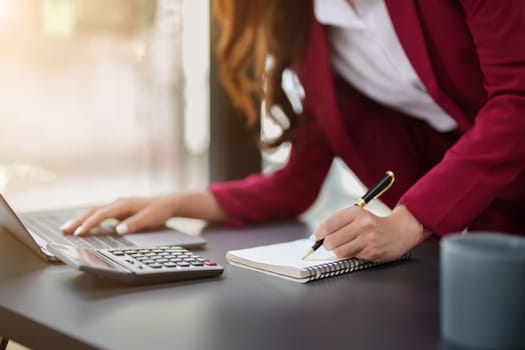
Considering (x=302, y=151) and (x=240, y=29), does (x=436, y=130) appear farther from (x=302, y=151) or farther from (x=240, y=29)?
(x=240, y=29)

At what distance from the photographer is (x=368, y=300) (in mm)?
892

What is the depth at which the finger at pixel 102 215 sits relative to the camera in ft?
3.89

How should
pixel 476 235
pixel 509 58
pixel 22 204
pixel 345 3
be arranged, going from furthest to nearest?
pixel 22 204
pixel 345 3
pixel 509 58
pixel 476 235

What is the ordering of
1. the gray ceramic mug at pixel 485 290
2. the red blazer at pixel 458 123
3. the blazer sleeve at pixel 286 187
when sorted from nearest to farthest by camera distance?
the gray ceramic mug at pixel 485 290, the red blazer at pixel 458 123, the blazer sleeve at pixel 286 187

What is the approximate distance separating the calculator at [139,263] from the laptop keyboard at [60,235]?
0.10m

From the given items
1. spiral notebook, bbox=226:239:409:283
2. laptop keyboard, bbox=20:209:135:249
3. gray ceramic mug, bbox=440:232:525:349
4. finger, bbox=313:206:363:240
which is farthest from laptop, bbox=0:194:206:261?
gray ceramic mug, bbox=440:232:525:349

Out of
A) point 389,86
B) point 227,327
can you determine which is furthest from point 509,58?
point 227,327

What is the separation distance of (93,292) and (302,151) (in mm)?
639

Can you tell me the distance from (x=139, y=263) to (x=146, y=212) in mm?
295

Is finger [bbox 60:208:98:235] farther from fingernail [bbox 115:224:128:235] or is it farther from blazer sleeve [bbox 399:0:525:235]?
blazer sleeve [bbox 399:0:525:235]

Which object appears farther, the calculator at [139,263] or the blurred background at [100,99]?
the blurred background at [100,99]

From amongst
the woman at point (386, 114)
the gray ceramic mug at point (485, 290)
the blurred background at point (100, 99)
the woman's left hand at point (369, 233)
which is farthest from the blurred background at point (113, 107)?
the gray ceramic mug at point (485, 290)

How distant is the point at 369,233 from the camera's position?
1.00 m

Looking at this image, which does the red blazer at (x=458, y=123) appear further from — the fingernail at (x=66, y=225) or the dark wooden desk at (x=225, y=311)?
the fingernail at (x=66, y=225)
